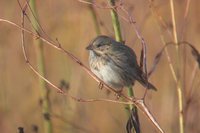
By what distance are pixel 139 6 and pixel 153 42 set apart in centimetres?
62

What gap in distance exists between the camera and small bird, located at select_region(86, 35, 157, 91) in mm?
4613

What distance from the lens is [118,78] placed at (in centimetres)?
466

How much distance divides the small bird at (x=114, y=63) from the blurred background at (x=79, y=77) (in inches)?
5.2

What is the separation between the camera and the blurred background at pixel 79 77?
520cm

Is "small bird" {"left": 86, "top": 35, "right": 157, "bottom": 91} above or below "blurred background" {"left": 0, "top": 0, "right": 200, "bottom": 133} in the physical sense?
above

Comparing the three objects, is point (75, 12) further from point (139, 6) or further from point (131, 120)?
point (131, 120)

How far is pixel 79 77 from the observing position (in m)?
5.37

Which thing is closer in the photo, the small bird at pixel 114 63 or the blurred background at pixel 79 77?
the small bird at pixel 114 63

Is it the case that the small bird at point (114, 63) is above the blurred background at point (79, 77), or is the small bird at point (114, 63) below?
above

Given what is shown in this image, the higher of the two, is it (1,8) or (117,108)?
(1,8)

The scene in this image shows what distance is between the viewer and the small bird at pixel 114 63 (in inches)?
182

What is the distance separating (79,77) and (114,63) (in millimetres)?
715

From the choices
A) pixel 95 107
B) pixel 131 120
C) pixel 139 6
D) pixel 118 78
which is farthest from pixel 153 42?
pixel 131 120

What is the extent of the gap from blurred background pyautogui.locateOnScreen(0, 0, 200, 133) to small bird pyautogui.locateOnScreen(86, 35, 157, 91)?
13cm
